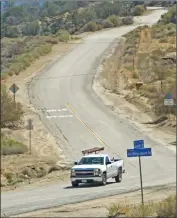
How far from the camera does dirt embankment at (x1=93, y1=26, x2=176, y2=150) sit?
39719 millimetres

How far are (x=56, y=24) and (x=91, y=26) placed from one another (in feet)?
18.6

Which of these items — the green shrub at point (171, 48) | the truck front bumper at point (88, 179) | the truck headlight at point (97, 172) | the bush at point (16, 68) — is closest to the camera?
the truck headlight at point (97, 172)

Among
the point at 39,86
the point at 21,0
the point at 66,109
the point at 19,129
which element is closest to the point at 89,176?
the point at 19,129

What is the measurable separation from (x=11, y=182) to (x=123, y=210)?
10352 mm

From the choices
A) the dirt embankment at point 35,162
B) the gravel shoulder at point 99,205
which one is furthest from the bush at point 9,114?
the gravel shoulder at point 99,205

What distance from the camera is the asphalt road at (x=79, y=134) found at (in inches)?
895

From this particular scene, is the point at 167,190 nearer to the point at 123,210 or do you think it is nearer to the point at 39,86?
the point at 123,210

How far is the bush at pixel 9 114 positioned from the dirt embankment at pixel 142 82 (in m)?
7.31

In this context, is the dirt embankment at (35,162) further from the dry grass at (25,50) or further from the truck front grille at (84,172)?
the dry grass at (25,50)

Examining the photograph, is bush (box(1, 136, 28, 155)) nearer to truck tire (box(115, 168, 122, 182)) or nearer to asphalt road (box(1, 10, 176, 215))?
asphalt road (box(1, 10, 176, 215))

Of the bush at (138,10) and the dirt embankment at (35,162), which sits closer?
the dirt embankment at (35,162)

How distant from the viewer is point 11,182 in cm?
2667

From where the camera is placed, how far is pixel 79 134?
110ft

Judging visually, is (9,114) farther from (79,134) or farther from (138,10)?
(138,10)
